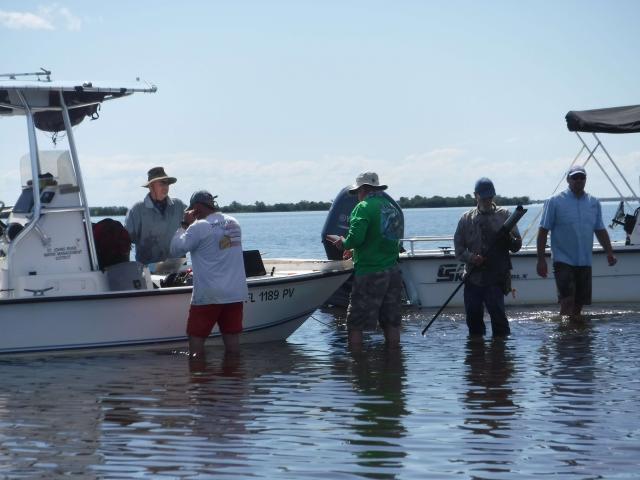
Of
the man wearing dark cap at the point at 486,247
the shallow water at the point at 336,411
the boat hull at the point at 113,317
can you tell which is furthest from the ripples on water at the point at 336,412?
the man wearing dark cap at the point at 486,247

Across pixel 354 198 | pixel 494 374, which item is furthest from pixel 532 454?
pixel 354 198

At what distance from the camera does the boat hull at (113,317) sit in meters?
10.2

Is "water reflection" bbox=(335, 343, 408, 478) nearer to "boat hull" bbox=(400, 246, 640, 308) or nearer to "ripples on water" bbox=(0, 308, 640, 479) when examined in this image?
"ripples on water" bbox=(0, 308, 640, 479)

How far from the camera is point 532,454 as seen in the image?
6363mm

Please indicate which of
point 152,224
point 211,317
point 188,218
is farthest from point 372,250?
point 152,224

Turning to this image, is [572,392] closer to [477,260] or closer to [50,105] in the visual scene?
[477,260]

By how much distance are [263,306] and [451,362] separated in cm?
217

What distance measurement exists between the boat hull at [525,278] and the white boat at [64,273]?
4.32 meters

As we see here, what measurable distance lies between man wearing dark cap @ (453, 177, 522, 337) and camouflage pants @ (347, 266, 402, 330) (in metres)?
0.72

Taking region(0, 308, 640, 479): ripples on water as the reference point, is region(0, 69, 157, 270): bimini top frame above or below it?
above

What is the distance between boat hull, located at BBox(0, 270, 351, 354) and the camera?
33.6 ft

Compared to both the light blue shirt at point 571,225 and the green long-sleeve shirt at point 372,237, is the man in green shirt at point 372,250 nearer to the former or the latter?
the green long-sleeve shirt at point 372,237

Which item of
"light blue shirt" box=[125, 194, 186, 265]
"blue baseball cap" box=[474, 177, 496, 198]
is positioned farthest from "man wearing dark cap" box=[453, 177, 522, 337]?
"light blue shirt" box=[125, 194, 186, 265]

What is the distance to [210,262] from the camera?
32.3 feet
